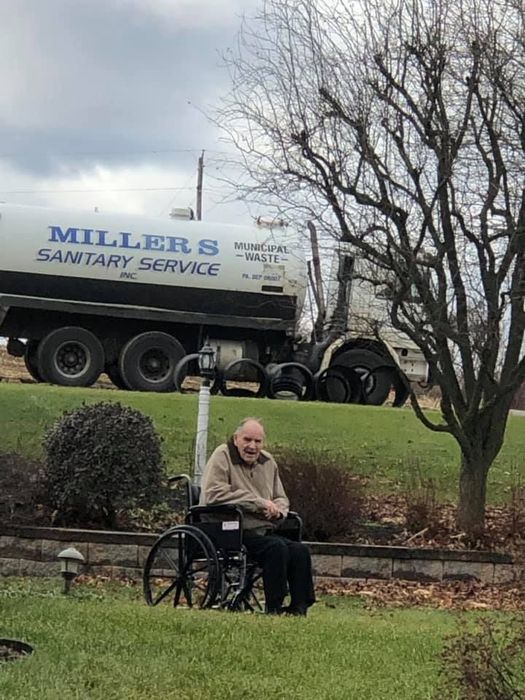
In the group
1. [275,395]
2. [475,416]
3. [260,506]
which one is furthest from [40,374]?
[260,506]

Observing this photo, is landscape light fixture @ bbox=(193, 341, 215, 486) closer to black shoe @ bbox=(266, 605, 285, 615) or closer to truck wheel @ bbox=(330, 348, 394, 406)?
black shoe @ bbox=(266, 605, 285, 615)

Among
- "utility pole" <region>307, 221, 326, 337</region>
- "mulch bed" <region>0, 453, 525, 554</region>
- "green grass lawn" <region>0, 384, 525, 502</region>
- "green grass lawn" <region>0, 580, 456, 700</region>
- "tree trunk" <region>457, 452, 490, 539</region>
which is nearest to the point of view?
"green grass lawn" <region>0, 580, 456, 700</region>

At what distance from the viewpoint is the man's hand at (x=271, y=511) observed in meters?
7.00

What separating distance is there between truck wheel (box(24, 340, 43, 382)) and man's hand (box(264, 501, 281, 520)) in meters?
11.7

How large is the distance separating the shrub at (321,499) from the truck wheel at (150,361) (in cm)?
838

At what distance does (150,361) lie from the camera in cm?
1838

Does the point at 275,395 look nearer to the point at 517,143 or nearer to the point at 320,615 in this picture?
the point at 517,143

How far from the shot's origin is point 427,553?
905cm

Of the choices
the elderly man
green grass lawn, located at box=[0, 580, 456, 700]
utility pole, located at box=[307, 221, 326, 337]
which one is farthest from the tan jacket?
utility pole, located at box=[307, 221, 326, 337]

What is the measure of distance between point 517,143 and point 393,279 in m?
1.59

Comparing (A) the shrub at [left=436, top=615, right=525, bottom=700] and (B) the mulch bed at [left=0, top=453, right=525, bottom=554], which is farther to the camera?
(B) the mulch bed at [left=0, top=453, right=525, bottom=554]

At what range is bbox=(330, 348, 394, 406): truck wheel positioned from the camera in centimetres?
1889

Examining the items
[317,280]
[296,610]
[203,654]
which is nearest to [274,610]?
[296,610]

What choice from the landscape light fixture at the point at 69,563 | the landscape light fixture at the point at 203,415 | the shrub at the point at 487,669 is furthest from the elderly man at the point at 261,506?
the shrub at the point at 487,669
